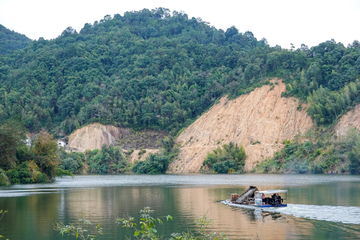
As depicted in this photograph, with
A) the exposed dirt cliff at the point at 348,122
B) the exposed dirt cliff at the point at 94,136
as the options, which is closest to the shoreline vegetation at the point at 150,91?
the exposed dirt cliff at the point at 348,122

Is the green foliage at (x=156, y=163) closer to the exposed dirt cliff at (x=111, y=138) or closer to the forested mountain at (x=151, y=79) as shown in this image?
the exposed dirt cliff at (x=111, y=138)

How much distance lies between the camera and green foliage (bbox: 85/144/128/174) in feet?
366

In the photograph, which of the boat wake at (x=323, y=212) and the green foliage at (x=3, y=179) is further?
the green foliage at (x=3, y=179)

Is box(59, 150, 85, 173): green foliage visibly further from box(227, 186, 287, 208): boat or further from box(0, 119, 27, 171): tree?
box(227, 186, 287, 208): boat

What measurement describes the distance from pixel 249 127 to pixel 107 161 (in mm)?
37508

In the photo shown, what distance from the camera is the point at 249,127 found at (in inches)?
4240

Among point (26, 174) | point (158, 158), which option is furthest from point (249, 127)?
point (26, 174)

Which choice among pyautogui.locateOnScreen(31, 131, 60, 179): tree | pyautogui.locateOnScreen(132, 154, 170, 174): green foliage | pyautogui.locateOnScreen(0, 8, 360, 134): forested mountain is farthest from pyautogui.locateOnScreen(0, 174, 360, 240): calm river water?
pyautogui.locateOnScreen(0, 8, 360, 134): forested mountain

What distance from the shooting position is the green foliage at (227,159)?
96.9 m

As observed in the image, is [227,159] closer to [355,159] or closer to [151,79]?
[355,159]

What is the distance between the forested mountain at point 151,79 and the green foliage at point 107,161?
15.7 metres

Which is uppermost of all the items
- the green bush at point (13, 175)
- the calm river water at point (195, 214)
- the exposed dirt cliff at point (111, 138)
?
the exposed dirt cliff at point (111, 138)

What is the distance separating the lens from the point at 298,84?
109562 mm

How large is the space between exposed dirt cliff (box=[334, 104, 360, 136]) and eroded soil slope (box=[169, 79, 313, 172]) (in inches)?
318
